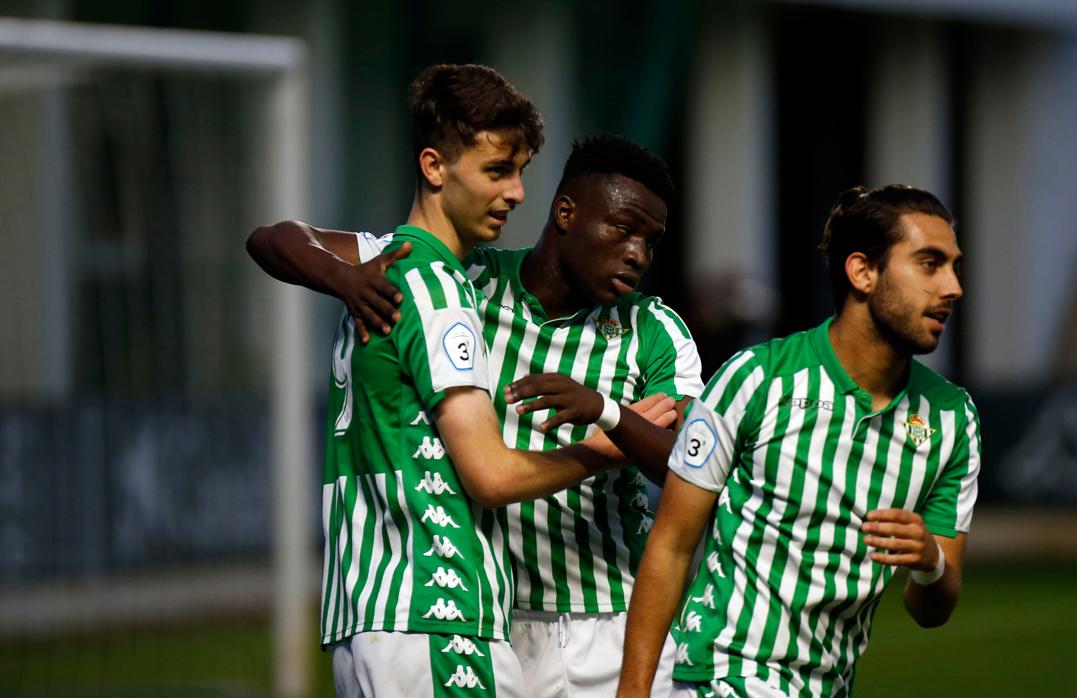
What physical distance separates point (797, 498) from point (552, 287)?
0.80 m

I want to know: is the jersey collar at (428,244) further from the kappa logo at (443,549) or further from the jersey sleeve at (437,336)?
the kappa logo at (443,549)

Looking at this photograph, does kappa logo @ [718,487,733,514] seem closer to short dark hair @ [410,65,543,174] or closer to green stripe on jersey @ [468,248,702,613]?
green stripe on jersey @ [468,248,702,613]

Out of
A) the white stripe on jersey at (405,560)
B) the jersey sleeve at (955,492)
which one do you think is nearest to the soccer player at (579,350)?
the white stripe on jersey at (405,560)

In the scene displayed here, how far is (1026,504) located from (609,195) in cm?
1300

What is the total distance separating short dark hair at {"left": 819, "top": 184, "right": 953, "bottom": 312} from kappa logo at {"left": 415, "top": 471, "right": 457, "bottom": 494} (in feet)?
2.98

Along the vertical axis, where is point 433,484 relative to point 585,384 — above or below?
below

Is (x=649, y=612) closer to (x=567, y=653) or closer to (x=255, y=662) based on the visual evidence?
(x=567, y=653)

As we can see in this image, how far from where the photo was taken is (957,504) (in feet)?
12.5

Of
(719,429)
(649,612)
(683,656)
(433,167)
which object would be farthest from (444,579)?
(433,167)

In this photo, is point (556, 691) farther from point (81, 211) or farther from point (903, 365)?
point (81, 211)

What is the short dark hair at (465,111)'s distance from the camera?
12.7 ft

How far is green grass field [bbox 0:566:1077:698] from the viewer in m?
9.23

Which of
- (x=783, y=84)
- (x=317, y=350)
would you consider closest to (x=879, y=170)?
(x=783, y=84)

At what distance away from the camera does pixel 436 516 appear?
3721mm
